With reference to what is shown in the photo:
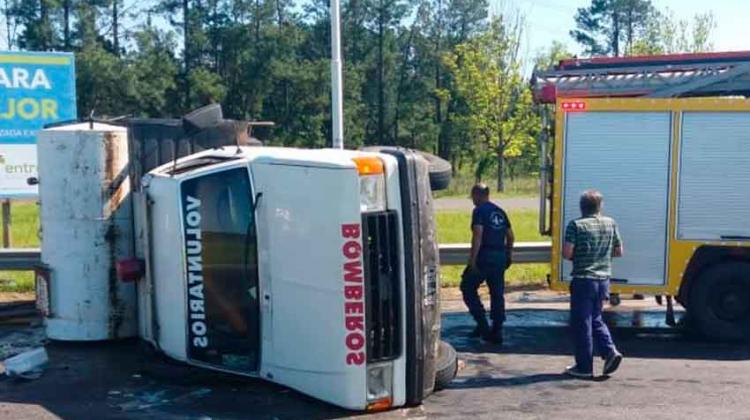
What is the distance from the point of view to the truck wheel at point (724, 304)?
9.77 metres

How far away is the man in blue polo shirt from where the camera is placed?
31.2 feet

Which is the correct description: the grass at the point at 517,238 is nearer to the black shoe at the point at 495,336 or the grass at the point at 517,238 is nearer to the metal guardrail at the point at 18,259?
the black shoe at the point at 495,336

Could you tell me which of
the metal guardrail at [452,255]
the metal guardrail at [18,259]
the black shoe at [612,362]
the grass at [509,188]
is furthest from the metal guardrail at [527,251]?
the grass at [509,188]

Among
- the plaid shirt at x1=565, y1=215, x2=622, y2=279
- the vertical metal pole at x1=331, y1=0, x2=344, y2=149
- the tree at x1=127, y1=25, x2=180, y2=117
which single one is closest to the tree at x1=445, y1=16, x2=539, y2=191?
the tree at x1=127, y1=25, x2=180, y2=117

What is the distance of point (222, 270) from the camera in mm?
7312

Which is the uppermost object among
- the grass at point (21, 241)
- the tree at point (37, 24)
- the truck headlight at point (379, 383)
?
the tree at point (37, 24)

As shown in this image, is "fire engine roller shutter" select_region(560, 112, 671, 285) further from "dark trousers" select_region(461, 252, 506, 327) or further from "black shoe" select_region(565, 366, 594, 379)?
"black shoe" select_region(565, 366, 594, 379)

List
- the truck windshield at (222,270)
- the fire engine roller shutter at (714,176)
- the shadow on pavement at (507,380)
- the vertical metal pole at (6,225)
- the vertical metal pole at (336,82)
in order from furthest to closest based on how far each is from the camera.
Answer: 1. the vertical metal pole at (336,82)
2. the vertical metal pole at (6,225)
3. the fire engine roller shutter at (714,176)
4. the shadow on pavement at (507,380)
5. the truck windshield at (222,270)

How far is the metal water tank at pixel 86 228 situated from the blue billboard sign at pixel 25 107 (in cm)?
625

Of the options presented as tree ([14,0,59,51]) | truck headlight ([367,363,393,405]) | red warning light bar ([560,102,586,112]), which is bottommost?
truck headlight ([367,363,393,405])

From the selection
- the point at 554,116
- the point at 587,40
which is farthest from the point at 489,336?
the point at 587,40

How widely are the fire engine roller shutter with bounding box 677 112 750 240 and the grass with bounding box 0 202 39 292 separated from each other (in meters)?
7.96

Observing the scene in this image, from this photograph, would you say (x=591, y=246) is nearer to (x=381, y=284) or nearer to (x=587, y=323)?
(x=587, y=323)

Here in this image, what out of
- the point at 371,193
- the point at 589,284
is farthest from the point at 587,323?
the point at 371,193
